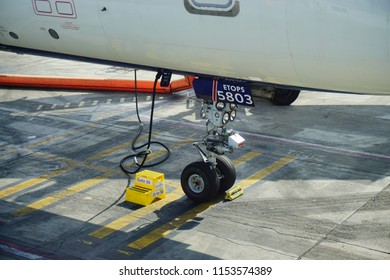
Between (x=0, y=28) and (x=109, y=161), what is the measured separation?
4.41 meters

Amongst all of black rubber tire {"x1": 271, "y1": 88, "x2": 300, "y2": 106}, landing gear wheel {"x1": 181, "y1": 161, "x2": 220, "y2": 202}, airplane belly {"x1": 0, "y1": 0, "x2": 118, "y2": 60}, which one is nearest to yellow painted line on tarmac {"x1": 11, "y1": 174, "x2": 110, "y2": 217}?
landing gear wheel {"x1": 181, "y1": 161, "x2": 220, "y2": 202}

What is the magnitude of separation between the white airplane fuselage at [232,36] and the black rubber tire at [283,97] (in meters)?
8.90

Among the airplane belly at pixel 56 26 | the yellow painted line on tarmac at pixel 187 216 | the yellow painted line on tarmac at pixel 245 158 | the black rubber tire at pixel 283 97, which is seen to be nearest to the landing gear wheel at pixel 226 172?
the yellow painted line on tarmac at pixel 187 216

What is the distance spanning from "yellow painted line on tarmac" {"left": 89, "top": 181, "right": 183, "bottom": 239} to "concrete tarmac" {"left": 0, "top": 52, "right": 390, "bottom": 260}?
24 mm

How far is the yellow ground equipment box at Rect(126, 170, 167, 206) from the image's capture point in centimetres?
1580

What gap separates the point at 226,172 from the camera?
1591 centimetres

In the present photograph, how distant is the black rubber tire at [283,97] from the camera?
2295 centimetres

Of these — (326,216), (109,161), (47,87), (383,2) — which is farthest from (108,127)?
(383,2)

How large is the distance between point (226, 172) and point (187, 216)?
1.45 m

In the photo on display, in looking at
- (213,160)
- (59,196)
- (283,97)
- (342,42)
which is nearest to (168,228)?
(213,160)

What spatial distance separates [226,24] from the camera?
1305cm

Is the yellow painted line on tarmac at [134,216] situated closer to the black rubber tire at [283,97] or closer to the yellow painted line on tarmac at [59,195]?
the yellow painted line on tarmac at [59,195]

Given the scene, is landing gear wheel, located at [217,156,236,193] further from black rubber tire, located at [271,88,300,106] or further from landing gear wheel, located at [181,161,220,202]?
black rubber tire, located at [271,88,300,106]
